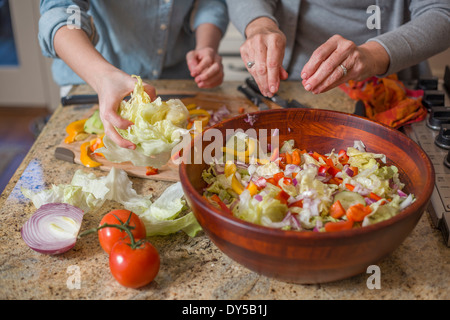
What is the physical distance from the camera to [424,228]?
1230 millimetres

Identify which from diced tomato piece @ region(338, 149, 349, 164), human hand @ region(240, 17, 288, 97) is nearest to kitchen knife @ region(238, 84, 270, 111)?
human hand @ region(240, 17, 288, 97)

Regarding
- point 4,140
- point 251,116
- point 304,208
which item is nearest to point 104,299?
point 304,208

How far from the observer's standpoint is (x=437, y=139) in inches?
60.3

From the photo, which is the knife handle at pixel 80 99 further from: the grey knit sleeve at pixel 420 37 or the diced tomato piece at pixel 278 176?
the grey knit sleeve at pixel 420 37

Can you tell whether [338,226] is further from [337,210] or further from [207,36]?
[207,36]

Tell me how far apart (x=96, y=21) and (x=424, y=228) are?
64.0 inches

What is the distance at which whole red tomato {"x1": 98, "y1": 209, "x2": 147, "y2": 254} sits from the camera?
3.56ft

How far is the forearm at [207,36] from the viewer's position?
206 cm

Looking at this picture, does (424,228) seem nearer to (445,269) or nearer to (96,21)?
(445,269)

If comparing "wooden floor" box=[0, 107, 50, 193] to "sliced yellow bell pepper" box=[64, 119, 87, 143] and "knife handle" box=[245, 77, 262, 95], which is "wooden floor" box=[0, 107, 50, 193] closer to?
"sliced yellow bell pepper" box=[64, 119, 87, 143]

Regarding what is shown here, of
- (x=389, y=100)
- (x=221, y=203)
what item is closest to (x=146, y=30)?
(x=389, y=100)

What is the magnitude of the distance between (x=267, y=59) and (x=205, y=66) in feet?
1.77

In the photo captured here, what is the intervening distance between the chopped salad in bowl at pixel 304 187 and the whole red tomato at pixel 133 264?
0.68ft

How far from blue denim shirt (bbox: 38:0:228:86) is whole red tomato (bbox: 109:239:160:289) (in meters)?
1.10
